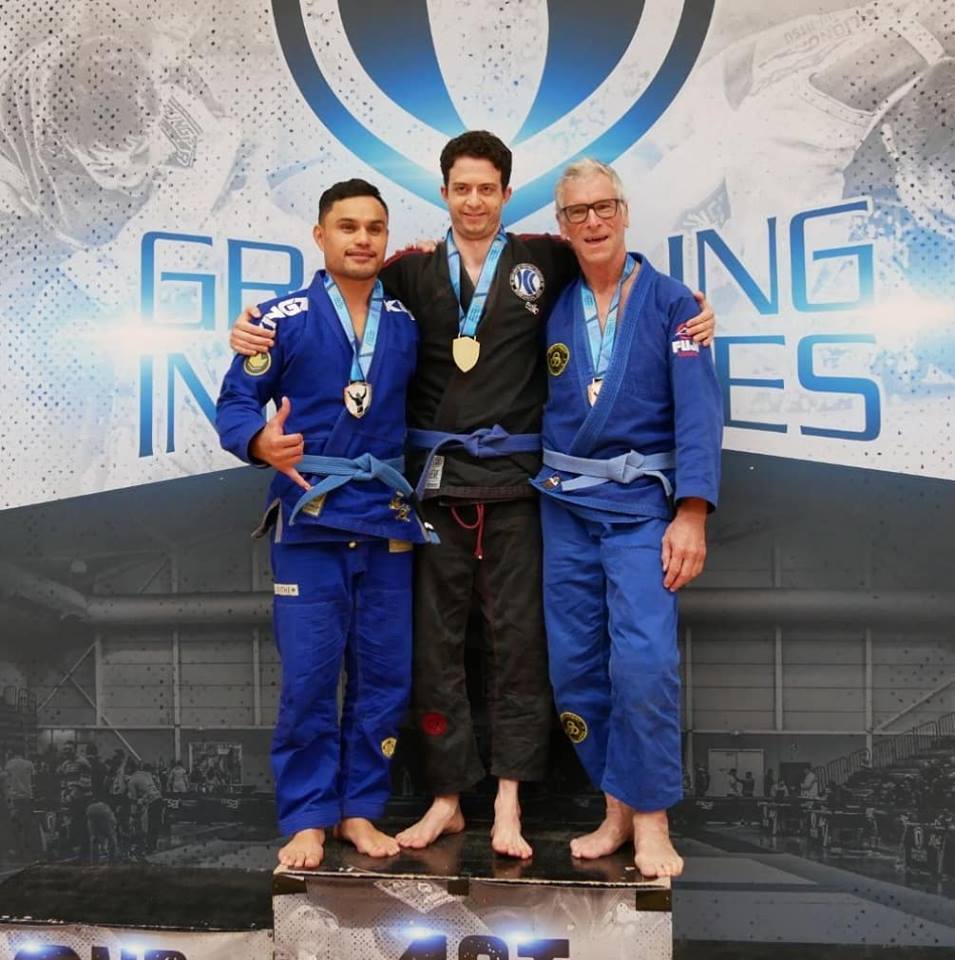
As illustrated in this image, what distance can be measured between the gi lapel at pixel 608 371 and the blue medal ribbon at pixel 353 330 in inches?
19.0

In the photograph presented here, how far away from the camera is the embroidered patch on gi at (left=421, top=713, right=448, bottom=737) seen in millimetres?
2316

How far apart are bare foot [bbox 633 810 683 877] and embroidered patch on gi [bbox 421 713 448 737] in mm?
503

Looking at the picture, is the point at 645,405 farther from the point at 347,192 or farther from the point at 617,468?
the point at 347,192

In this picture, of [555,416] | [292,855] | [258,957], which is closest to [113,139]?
[555,416]

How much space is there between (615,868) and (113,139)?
246 cm

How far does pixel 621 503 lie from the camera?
85.2 inches

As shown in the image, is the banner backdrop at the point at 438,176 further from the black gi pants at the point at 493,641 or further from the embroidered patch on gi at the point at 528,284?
the black gi pants at the point at 493,641

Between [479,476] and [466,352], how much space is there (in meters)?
0.30

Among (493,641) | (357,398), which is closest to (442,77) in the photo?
(357,398)

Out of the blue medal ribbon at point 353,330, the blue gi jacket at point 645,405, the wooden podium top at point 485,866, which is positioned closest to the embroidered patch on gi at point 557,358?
the blue gi jacket at point 645,405

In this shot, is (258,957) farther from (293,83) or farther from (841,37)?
(841,37)

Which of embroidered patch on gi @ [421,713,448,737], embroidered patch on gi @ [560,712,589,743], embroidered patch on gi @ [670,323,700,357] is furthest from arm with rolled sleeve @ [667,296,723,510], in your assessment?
embroidered patch on gi @ [421,713,448,737]

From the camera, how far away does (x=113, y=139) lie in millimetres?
2797

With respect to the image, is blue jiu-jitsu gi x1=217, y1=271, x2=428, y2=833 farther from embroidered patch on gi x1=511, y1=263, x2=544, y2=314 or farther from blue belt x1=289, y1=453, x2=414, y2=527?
embroidered patch on gi x1=511, y1=263, x2=544, y2=314
